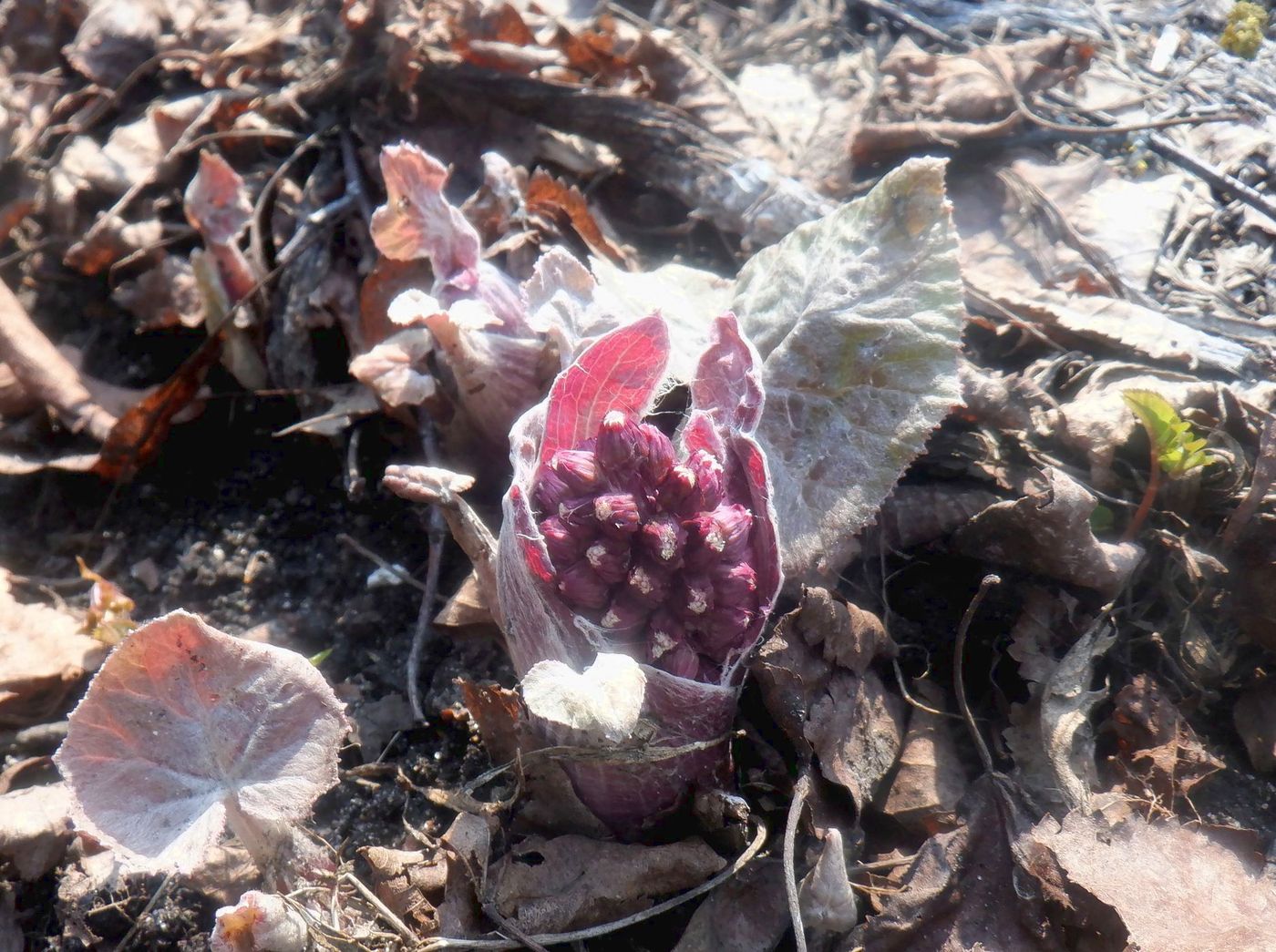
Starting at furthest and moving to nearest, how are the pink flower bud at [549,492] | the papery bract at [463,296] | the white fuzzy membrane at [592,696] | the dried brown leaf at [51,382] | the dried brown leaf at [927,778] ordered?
the dried brown leaf at [51,382], the papery bract at [463,296], the dried brown leaf at [927,778], the pink flower bud at [549,492], the white fuzzy membrane at [592,696]

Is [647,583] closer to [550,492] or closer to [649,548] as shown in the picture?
[649,548]

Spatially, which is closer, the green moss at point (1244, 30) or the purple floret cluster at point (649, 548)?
the purple floret cluster at point (649, 548)

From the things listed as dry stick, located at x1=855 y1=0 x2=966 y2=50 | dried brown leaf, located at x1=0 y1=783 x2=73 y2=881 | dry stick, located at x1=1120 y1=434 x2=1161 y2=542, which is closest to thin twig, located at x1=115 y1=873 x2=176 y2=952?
dried brown leaf, located at x1=0 y1=783 x2=73 y2=881

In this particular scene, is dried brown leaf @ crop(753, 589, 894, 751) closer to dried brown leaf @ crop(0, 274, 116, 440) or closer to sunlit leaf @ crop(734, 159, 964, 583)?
sunlit leaf @ crop(734, 159, 964, 583)

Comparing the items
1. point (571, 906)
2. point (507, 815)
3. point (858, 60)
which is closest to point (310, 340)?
point (507, 815)

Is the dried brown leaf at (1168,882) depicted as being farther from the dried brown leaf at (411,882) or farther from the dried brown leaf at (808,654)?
the dried brown leaf at (411,882)

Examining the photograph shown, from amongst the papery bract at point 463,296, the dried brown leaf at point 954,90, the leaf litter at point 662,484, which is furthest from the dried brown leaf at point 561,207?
the dried brown leaf at point 954,90
